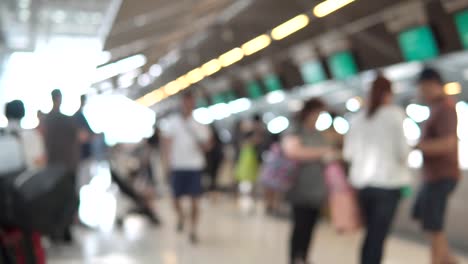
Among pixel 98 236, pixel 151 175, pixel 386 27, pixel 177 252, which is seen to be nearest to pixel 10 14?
pixel 177 252

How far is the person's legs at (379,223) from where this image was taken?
209 inches

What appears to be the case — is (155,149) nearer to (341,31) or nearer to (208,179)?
(208,179)

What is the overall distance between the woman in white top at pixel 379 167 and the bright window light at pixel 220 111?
18373mm

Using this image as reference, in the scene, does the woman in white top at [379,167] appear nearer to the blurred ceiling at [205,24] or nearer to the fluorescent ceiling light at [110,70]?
the blurred ceiling at [205,24]

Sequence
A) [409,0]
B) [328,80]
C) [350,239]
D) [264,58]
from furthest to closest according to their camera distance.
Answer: [264,58] < [328,80] < [409,0] < [350,239]

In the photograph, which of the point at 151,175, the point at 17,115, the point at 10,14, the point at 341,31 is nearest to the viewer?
the point at 17,115

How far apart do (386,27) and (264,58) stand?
6.07m

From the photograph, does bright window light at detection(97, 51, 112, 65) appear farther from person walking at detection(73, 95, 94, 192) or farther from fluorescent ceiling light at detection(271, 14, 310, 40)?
fluorescent ceiling light at detection(271, 14, 310, 40)

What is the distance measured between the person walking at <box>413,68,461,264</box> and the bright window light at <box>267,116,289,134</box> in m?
12.6

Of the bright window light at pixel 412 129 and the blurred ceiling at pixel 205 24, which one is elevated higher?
the blurred ceiling at pixel 205 24

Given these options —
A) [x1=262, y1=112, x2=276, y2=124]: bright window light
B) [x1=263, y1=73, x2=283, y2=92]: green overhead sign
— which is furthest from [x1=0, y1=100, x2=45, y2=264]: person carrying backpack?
[x1=262, y1=112, x2=276, y2=124]: bright window light

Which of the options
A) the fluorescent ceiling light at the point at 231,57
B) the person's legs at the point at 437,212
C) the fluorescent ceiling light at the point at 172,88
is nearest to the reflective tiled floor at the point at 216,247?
the person's legs at the point at 437,212

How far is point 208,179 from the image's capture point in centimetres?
1541

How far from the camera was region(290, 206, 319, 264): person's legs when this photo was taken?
596cm
